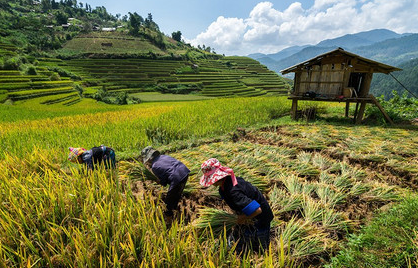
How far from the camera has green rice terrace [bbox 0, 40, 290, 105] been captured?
24406mm

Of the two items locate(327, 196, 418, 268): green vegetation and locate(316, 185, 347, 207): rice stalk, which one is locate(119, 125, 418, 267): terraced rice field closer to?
locate(316, 185, 347, 207): rice stalk

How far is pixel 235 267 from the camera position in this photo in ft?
4.79

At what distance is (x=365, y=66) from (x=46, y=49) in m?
75.3

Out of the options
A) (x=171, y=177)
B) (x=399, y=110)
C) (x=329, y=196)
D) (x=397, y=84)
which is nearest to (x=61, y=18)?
(x=171, y=177)

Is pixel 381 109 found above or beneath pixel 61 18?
beneath

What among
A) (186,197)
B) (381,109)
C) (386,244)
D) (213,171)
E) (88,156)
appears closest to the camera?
(386,244)

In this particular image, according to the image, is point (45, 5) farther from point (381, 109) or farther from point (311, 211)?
point (311, 211)

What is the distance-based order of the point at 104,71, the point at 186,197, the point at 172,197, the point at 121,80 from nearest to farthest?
the point at 172,197, the point at 186,197, the point at 121,80, the point at 104,71

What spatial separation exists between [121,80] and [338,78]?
43781 millimetres

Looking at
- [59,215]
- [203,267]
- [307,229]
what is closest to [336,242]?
[307,229]

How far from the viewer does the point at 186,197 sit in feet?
9.84

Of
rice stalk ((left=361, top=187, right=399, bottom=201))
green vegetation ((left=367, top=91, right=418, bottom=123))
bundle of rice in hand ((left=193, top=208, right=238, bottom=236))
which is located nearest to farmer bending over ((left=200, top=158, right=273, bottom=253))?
bundle of rice in hand ((left=193, top=208, right=238, bottom=236))

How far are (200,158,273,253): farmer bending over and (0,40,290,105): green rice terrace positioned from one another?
24.5 meters

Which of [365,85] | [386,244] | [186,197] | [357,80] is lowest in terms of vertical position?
[186,197]
